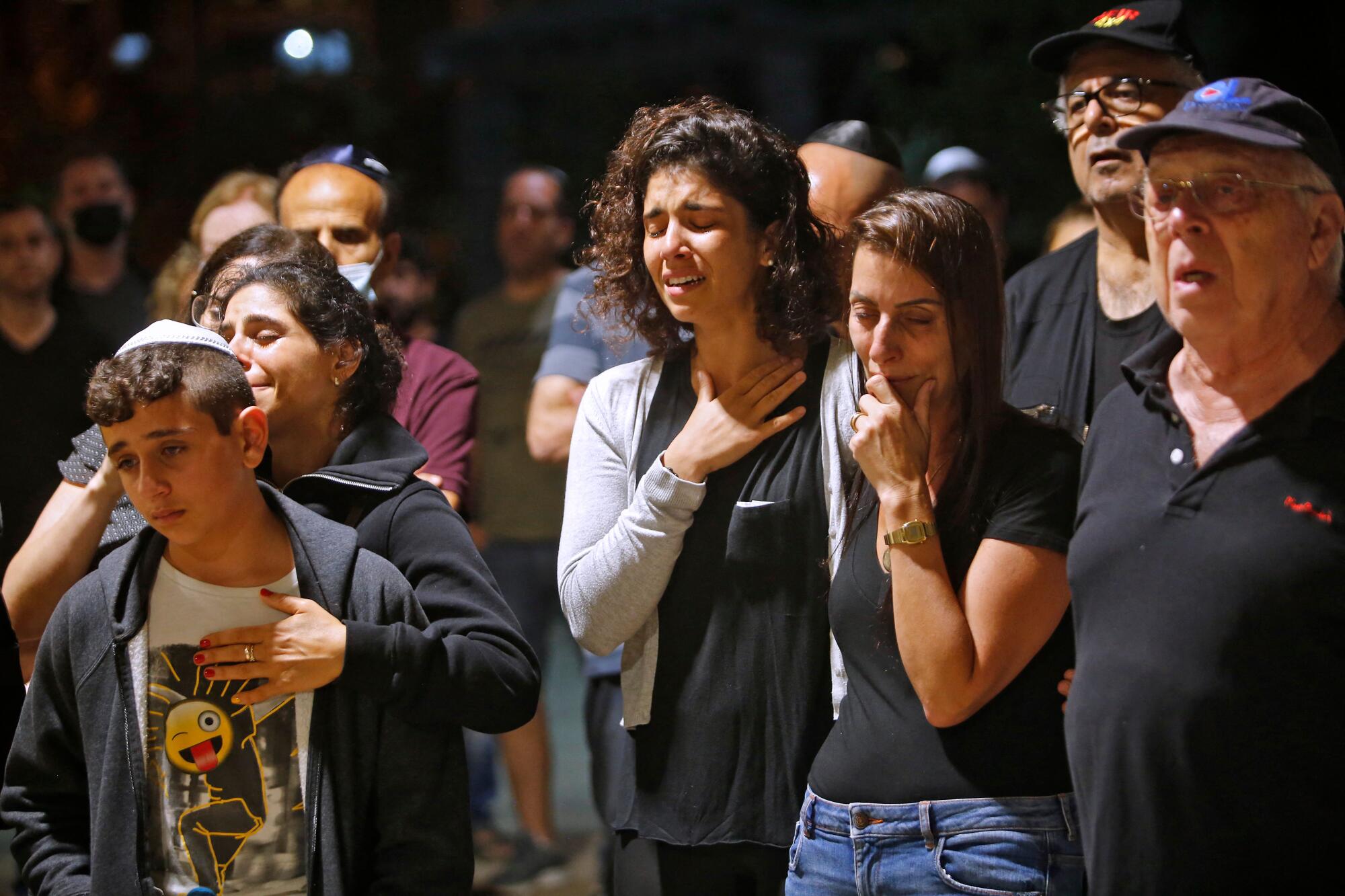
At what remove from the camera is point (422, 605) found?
188 cm

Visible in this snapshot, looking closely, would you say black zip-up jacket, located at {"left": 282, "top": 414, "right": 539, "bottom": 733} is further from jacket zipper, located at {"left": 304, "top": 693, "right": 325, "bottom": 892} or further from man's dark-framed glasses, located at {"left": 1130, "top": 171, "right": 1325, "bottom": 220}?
man's dark-framed glasses, located at {"left": 1130, "top": 171, "right": 1325, "bottom": 220}

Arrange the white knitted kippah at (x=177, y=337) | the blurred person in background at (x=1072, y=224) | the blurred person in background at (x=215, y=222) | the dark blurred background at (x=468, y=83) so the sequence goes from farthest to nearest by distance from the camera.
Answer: the dark blurred background at (x=468, y=83) < the blurred person in background at (x=1072, y=224) < the blurred person in background at (x=215, y=222) < the white knitted kippah at (x=177, y=337)

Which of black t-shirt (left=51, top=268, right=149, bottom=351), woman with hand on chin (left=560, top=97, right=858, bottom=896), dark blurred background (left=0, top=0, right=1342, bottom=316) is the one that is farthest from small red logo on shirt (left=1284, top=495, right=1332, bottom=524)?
dark blurred background (left=0, top=0, right=1342, bottom=316)

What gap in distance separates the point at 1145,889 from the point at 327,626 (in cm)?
104

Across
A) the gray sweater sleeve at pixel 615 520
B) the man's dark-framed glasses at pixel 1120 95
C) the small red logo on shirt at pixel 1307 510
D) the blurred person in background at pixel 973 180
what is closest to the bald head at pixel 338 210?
the gray sweater sleeve at pixel 615 520

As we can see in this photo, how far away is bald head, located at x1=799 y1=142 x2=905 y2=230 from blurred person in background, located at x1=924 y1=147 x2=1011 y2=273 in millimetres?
1505

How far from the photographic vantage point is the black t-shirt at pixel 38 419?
2.76 m

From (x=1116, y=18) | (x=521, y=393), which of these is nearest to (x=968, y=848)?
(x=1116, y=18)

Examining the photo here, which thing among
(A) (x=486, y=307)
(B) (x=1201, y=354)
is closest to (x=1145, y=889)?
(B) (x=1201, y=354)

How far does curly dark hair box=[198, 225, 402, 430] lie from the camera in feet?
6.75

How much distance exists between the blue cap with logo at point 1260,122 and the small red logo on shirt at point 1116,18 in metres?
0.92

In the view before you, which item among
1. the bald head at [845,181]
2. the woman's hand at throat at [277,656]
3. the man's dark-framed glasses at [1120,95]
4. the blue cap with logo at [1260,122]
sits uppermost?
the man's dark-framed glasses at [1120,95]

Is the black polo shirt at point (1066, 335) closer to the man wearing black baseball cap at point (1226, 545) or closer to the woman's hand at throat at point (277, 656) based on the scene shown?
the man wearing black baseball cap at point (1226, 545)

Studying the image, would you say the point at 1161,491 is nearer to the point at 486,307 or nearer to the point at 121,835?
the point at 121,835
